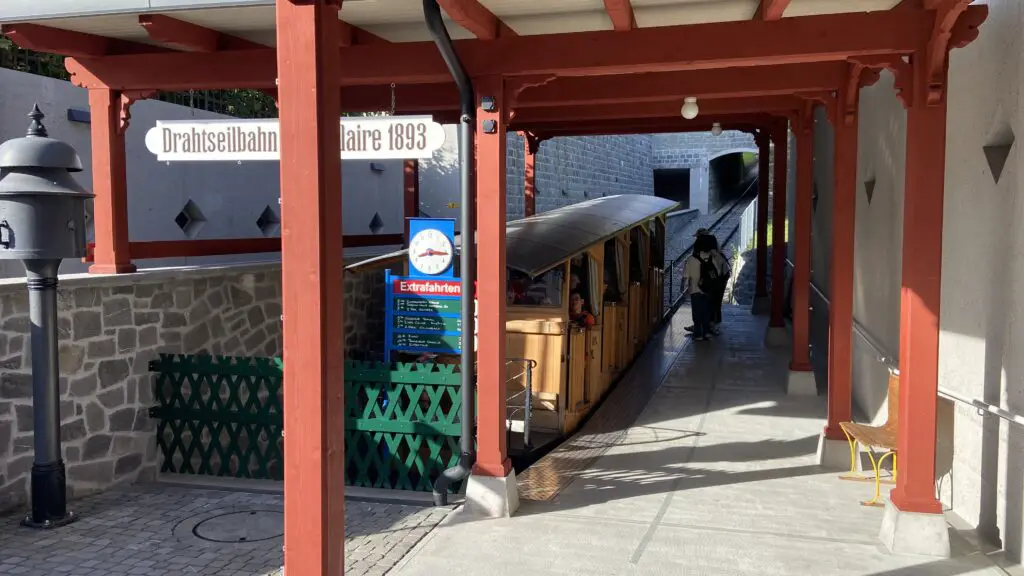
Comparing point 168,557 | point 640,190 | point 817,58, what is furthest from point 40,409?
point 640,190

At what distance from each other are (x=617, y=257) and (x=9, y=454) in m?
6.81

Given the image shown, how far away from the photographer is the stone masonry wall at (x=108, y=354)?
18.7ft

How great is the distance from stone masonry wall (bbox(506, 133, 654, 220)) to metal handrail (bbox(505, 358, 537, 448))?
337 inches

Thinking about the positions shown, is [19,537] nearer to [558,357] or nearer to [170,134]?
[170,134]

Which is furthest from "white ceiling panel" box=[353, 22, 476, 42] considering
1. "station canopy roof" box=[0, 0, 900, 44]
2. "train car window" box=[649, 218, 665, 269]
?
"train car window" box=[649, 218, 665, 269]

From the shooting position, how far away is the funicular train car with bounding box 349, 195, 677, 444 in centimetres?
809

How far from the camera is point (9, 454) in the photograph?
5.68 m

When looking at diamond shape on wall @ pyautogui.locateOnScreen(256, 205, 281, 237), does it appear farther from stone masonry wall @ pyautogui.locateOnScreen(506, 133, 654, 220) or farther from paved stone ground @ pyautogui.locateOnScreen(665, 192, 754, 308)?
paved stone ground @ pyautogui.locateOnScreen(665, 192, 754, 308)

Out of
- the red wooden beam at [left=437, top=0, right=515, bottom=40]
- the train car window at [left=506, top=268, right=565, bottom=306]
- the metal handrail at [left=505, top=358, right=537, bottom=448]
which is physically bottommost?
the metal handrail at [left=505, top=358, right=537, bottom=448]

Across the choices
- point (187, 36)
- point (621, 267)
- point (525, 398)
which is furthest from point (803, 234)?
point (187, 36)

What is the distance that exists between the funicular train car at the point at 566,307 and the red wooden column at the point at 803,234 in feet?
6.70

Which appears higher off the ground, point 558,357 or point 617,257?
point 617,257

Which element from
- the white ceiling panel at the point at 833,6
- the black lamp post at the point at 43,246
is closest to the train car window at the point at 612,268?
the white ceiling panel at the point at 833,6

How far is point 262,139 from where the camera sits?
4.00 m
